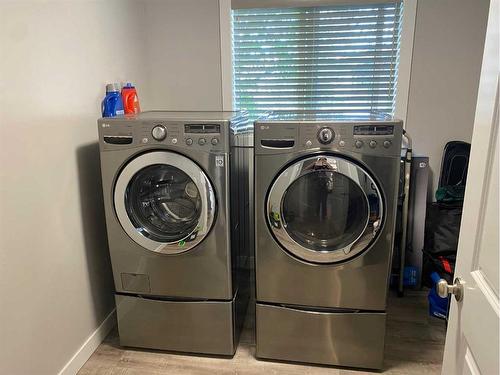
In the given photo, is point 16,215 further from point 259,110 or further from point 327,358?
point 259,110

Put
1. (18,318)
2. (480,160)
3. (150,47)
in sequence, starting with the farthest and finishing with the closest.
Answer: (150,47), (18,318), (480,160)

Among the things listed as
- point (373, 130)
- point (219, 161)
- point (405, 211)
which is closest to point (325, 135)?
point (373, 130)

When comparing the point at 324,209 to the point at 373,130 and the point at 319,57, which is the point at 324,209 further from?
the point at 319,57

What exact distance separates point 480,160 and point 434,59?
5.89 feet

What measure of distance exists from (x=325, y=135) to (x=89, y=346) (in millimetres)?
1571

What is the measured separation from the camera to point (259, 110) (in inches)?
103

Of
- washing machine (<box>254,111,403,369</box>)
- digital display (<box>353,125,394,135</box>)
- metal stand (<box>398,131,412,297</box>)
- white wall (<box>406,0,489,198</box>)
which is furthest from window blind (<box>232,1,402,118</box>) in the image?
digital display (<box>353,125,394,135</box>)

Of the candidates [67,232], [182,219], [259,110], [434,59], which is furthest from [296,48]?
[67,232]

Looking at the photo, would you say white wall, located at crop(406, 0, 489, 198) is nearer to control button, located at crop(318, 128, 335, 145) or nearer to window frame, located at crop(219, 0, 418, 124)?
window frame, located at crop(219, 0, 418, 124)

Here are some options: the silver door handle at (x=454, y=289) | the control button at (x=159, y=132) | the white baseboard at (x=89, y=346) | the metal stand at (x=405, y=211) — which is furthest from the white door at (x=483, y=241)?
the white baseboard at (x=89, y=346)

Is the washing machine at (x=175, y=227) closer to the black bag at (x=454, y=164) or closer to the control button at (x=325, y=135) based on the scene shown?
the control button at (x=325, y=135)

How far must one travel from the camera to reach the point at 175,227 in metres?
1.86

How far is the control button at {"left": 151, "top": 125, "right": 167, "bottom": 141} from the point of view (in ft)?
5.40

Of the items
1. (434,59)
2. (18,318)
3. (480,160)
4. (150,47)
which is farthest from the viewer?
(150,47)
